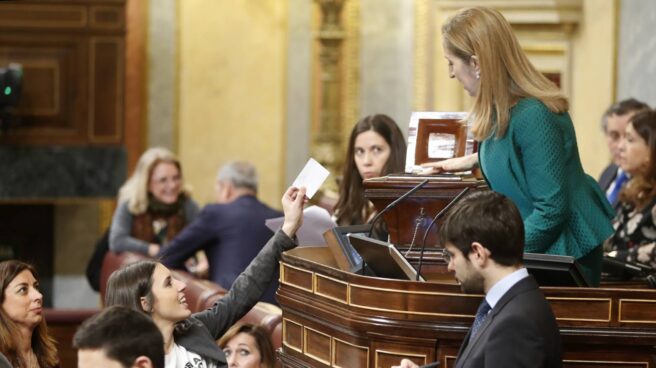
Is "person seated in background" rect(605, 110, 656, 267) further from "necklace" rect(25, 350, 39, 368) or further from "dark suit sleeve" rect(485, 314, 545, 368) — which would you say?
"necklace" rect(25, 350, 39, 368)

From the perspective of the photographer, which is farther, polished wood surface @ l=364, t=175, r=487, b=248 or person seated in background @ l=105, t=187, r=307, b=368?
polished wood surface @ l=364, t=175, r=487, b=248

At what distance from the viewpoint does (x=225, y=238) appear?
783 centimetres

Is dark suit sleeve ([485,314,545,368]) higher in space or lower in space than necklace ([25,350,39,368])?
higher

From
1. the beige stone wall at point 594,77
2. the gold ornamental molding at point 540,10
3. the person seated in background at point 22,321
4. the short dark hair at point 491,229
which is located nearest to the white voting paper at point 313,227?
the person seated in background at point 22,321

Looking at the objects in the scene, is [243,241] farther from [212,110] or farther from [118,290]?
[212,110]

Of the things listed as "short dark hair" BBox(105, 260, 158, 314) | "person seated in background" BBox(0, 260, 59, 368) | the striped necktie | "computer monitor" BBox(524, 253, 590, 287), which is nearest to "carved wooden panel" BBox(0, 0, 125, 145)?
"person seated in background" BBox(0, 260, 59, 368)

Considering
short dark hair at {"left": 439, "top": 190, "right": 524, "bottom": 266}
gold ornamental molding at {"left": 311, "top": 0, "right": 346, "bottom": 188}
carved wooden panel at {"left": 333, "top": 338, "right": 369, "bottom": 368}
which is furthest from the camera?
gold ornamental molding at {"left": 311, "top": 0, "right": 346, "bottom": 188}

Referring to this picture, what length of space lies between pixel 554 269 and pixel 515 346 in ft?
1.83

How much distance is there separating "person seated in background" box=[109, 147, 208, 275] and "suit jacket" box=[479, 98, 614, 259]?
199 inches

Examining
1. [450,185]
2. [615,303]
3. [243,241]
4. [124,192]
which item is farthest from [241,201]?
[615,303]

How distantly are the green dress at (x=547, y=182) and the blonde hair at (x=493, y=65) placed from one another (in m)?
0.04

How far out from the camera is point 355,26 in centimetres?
1203

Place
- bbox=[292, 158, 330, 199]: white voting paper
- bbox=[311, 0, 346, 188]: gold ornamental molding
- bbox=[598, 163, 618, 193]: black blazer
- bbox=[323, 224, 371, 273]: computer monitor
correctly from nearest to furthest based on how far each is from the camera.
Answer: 1. bbox=[323, 224, 371, 273]: computer monitor
2. bbox=[292, 158, 330, 199]: white voting paper
3. bbox=[598, 163, 618, 193]: black blazer
4. bbox=[311, 0, 346, 188]: gold ornamental molding

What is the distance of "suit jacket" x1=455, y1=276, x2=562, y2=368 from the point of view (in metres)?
3.67
